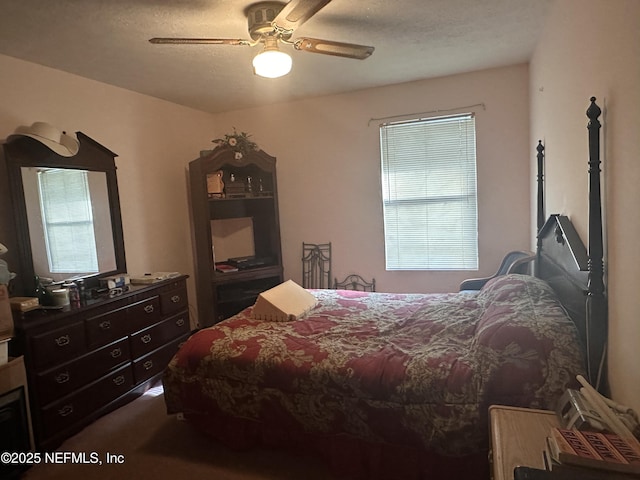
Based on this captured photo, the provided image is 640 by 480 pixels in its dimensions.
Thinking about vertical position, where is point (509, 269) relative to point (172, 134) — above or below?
below

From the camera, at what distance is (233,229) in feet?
14.8

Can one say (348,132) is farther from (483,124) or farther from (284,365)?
(284,365)

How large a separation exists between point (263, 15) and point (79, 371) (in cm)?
241

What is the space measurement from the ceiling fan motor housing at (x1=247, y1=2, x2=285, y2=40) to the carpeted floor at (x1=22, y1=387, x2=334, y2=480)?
91.9 inches

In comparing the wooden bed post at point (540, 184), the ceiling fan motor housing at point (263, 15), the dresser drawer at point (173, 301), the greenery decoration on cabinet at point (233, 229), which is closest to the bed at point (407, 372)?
the wooden bed post at point (540, 184)

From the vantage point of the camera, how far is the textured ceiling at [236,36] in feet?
7.25

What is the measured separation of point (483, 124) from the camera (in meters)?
3.68

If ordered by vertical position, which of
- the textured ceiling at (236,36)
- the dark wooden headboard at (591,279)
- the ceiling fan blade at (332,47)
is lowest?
the dark wooden headboard at (591,279)

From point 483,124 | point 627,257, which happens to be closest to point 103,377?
point 627,257

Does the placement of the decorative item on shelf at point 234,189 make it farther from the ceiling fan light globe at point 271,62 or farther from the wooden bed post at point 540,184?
the wooden bed post at point 540,184

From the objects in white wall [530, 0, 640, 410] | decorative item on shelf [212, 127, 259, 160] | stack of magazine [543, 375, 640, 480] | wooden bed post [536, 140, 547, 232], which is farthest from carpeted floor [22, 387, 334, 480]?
→ decorative item on shelf [212, 127, 259, 160]

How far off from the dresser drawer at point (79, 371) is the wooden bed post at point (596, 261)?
109 inches

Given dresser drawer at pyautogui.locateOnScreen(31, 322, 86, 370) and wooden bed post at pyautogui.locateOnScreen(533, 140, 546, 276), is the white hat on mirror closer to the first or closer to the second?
dresser drawer at pyautogui.locateOnScreen(31, 322, 86, 370)

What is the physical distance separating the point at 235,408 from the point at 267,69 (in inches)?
73.3
